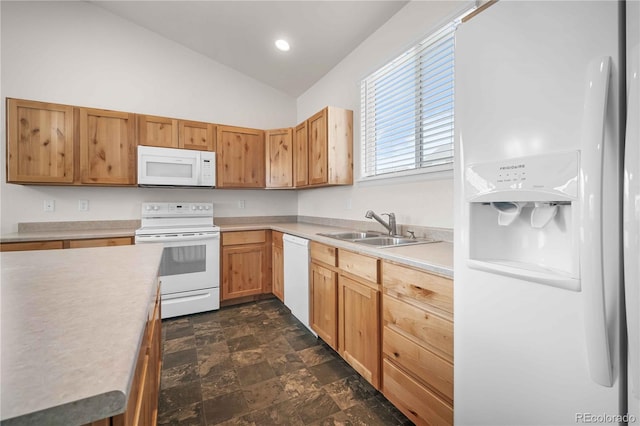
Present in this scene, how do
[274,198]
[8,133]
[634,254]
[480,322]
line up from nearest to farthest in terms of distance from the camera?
[634,254]
[480,322]
[8,133]
[274,198]

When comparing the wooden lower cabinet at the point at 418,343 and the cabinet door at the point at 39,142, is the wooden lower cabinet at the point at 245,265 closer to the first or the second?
the cabinet door at the point at 39,142

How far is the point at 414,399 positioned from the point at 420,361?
0.21 m

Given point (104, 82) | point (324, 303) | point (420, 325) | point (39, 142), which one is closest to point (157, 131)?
point (104, 82)

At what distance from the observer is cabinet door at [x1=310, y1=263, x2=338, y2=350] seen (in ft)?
6.74

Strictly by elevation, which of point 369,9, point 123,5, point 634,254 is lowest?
point 634,254

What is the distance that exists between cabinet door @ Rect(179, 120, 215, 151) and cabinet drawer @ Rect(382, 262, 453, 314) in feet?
8.62

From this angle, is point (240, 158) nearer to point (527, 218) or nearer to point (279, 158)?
point (279, 158)

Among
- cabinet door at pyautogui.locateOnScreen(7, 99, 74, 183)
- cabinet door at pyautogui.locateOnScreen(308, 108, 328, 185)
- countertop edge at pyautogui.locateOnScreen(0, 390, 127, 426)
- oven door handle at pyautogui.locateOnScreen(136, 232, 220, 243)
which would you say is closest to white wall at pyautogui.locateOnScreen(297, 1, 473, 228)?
cabinet door at pyautogui.locateOnScreen(308, 108, 328, 185)

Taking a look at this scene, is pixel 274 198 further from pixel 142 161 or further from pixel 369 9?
pixel 369 9

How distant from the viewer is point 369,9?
2.28 m

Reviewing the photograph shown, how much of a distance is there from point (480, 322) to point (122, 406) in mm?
1041

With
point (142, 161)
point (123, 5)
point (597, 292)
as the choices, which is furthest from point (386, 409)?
point (123, 5)

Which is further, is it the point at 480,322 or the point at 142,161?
the point at 142,161

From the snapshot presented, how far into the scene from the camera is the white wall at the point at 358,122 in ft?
6.31
